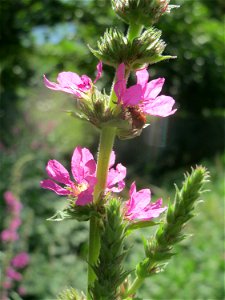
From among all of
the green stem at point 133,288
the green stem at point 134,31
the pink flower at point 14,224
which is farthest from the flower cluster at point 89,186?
the pink flower at point 14,224

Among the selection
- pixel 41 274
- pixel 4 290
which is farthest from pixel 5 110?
pixel 4 290

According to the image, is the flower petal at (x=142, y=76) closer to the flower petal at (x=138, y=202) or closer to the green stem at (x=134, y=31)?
the green stem at (x=134, y=31)

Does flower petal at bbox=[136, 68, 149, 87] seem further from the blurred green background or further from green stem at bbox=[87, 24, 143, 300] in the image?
the blurred green background

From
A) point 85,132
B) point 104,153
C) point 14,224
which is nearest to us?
point 104,153

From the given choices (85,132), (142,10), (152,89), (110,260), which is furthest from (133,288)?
(85,132)

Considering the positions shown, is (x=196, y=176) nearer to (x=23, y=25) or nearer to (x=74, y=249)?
(x=74, y=249)

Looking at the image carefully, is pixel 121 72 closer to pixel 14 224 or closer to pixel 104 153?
pixel 104 153

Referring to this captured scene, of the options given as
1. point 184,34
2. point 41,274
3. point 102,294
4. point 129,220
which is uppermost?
point 184,34
